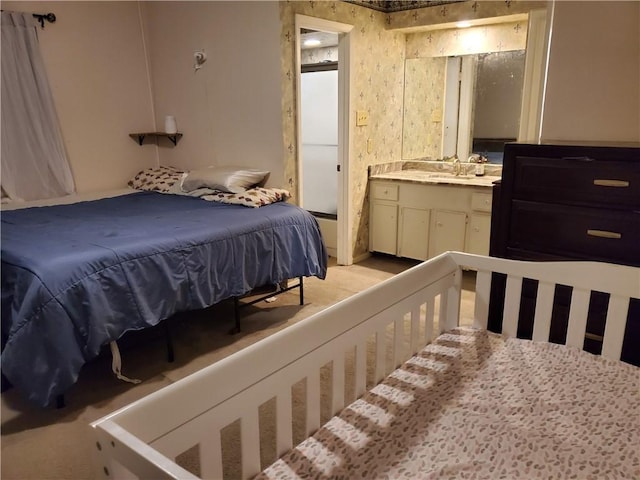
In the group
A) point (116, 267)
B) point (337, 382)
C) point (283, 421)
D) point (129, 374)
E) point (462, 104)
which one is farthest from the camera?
point (462, 104)

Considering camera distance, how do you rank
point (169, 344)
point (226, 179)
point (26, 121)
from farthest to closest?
point (26, 121) → point (226, 179) → point (169, 344)

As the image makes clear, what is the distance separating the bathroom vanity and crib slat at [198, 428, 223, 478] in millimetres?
2939

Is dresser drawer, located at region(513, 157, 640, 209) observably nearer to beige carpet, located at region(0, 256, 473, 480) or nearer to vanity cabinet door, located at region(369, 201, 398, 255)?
beige carpet, located at region(0, 256, 473, 480)

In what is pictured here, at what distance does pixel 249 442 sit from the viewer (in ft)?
3.49

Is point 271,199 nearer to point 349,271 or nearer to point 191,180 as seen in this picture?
point 191,180

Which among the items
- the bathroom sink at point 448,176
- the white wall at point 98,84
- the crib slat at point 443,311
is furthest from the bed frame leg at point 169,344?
the bathroom sink at point 448,176

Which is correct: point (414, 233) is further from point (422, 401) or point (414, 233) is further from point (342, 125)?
point (422, 401)

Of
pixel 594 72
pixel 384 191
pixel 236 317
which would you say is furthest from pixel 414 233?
pixel 594 72

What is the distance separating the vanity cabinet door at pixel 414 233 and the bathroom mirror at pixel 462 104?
2.39 feet

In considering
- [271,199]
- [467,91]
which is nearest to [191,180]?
[271,199]

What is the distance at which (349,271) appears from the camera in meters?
4.01

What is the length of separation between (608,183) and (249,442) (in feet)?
5.33

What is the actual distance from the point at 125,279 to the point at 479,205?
2537 mm

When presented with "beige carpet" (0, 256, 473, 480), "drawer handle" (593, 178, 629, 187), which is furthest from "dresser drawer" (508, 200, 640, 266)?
"beige carpet" (0, 256, 473, 480)
